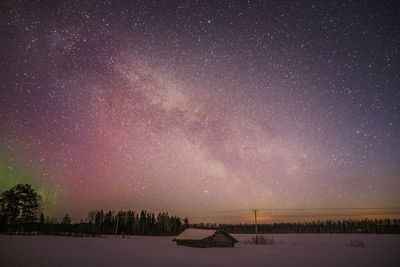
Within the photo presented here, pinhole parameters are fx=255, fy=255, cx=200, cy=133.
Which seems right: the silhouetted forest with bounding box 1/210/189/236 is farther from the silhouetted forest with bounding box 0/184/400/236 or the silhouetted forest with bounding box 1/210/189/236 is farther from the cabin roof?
the cabin roof

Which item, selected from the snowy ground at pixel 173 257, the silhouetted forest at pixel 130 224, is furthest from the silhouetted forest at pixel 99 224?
the snowy ground at pixel 173 257

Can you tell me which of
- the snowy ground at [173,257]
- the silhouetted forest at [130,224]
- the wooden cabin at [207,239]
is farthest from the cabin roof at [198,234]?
the silhouetted forest at [130,224]

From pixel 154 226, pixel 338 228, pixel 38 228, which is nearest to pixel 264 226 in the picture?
pixel 338 228

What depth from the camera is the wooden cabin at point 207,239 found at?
144 ft

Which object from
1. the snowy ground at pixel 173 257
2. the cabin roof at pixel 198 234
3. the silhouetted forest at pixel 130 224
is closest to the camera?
the snowy ground at pixel 173 257

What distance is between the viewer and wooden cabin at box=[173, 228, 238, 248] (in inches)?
1729

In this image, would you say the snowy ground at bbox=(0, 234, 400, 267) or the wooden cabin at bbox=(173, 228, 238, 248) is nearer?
the snowy ground at bbox=(0, 234, 400, 267)

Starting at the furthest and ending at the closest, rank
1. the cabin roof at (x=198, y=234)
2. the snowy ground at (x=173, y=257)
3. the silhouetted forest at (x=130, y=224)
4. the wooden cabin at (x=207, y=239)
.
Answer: the silhouetted forest at (x=130, y=224)
the cabin roof at (x=198, y=234)
the wooden cabin at (x=207, y=239)
the snowy ground at (x=173, y=257)

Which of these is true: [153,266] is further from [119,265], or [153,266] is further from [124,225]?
[124,225]

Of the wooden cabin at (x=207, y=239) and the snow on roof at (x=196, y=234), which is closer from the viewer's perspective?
the wooden cabin at (x=207, y=239)

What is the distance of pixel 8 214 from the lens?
69.6m

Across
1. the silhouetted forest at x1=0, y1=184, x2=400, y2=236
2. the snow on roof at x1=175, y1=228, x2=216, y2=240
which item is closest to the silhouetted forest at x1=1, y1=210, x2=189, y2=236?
the silhouetted forest at x1=0, y1=184, x2=400, y2=236

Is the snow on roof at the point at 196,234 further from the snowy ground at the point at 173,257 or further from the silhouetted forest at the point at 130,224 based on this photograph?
the silhouetted forest at the point at 130,224

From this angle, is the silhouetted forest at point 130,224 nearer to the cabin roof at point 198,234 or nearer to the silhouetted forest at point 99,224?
the silhouetted forest at point 99,224
